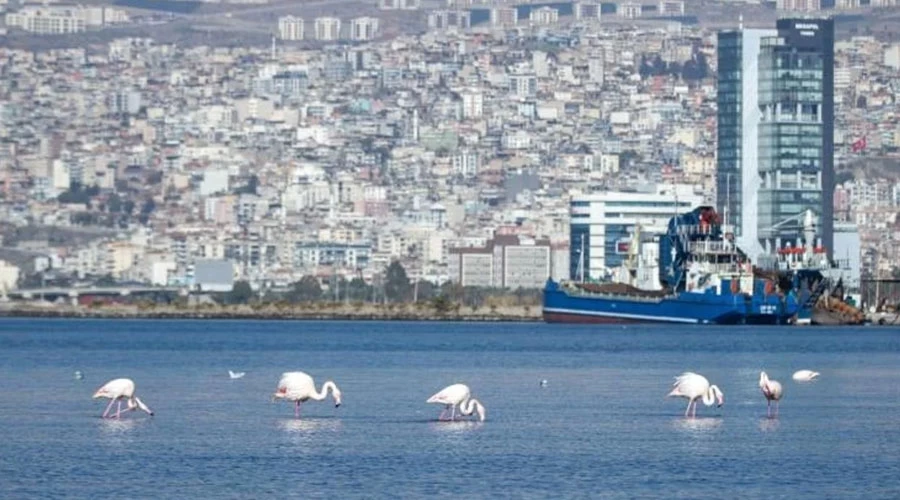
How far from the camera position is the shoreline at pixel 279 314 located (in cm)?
13688

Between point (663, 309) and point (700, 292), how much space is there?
111 inches

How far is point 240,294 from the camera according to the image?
6403 inches

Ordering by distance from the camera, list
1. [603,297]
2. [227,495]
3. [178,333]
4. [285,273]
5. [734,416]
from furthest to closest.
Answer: [285,273] < [603,297] < [178,333] < [734,416] < [227,495]

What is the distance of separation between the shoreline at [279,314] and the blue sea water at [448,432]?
6525 centimetres

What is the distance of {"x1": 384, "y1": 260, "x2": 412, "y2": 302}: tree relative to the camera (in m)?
166

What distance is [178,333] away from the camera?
4006 inches

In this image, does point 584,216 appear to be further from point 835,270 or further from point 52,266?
point 52,266

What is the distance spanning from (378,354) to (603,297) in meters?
45.2

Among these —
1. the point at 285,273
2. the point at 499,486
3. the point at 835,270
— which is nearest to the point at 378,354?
the point at 499,486

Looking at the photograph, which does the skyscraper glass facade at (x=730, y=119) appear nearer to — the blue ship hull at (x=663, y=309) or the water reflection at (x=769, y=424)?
the blue ship hull at (x=663, y=309)

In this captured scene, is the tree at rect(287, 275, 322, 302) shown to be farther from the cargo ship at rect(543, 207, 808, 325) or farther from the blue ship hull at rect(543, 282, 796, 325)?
the cargo ship at rect(543, 207, 808, 325)

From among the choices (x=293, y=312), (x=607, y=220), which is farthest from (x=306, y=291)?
(x=293, y=312)

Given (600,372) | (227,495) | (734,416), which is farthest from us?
(600,372)

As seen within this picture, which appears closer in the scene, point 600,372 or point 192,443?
point 192,443
